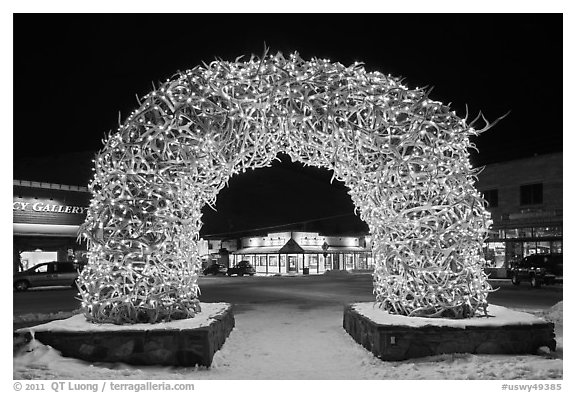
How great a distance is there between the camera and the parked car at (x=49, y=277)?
22.9 metres

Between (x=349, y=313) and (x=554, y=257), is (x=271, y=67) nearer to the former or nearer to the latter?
(x=349, y=313)

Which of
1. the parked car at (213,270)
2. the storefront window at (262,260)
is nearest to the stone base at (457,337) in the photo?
the parked car at (213,270)

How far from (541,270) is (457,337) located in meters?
18.2

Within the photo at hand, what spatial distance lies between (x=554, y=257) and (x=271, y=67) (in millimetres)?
19984

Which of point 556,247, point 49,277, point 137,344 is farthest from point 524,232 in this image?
point 137,344

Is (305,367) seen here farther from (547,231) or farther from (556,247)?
(556,247)

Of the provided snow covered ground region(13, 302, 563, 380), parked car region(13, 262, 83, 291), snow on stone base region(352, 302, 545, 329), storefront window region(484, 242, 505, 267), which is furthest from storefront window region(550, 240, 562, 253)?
parked car region(13, 262, 83, 291)

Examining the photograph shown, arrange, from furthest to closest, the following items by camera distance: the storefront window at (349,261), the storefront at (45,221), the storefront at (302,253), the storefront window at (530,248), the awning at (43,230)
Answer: the storefront window at (349,261), the storefront at (302,253), the storefront window at (530,248), the storefront at (45,221), the awning at (43,230)

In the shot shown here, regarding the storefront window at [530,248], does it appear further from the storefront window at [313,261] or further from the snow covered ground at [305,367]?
the snow covered ground at [305,367]

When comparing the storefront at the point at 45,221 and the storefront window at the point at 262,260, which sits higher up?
the storefront at the point at 45,221

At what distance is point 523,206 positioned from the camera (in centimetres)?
3034

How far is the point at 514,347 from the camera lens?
23.3 ft

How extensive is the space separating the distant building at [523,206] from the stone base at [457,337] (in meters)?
22.7
